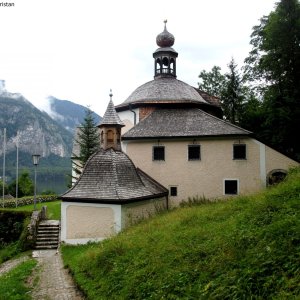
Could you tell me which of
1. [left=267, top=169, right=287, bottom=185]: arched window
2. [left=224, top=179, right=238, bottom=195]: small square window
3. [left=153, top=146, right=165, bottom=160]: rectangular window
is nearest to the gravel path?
[left=153, top=146, right=165, bottom=160]: rectangular window

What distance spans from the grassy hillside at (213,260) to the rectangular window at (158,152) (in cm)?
1079

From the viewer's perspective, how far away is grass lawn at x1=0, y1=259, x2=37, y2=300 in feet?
30.1

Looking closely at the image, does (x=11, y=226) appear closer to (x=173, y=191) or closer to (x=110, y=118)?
(x=110, y=118)

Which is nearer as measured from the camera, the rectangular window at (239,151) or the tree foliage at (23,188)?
the rectangular window at (239,151)

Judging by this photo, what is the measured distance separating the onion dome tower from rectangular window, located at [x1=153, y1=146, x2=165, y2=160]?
28.6 feet

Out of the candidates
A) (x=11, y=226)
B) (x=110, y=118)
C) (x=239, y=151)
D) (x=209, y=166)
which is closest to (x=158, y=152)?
(x=209, y=166)

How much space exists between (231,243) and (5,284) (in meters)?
7.33

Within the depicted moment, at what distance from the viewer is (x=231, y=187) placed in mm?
21078

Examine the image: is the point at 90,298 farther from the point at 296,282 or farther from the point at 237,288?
the point at 296,282

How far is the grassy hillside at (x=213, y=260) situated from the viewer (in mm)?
6098

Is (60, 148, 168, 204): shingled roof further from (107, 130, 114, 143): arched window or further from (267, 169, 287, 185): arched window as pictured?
(267, 169, 287, 185): arched window

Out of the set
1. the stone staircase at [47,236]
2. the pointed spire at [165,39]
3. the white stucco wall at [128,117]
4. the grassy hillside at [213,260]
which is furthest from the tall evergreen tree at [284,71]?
the stone staircase at [47,236]

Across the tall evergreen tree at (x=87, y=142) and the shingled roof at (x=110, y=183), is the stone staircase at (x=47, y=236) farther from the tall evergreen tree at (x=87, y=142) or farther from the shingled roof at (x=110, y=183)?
the tall evergreen tree at (x=87, y=142)

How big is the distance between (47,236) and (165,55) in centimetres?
1764
